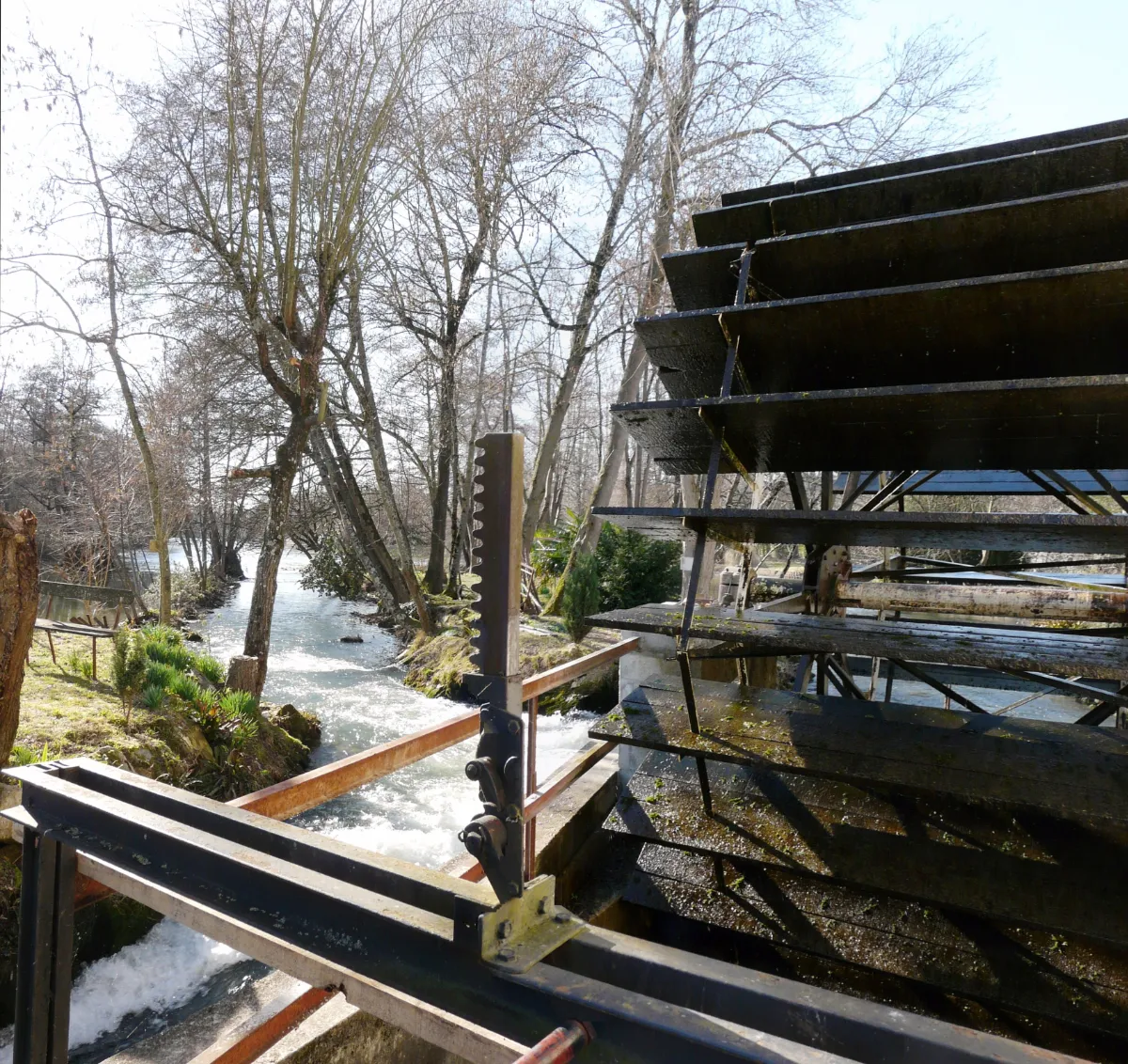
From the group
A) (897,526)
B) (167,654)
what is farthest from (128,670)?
(897,526)

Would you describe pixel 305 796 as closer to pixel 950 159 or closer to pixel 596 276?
pixel 950 159

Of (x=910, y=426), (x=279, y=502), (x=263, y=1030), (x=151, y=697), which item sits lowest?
(x=151, y=697)

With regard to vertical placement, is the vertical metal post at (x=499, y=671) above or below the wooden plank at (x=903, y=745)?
above

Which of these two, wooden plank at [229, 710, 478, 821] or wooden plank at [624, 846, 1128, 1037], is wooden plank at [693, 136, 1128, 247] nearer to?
wooden plank at [624, 846, 1128, 1037]

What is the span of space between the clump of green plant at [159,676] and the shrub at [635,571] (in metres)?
7.01

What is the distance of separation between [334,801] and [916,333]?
6.21m

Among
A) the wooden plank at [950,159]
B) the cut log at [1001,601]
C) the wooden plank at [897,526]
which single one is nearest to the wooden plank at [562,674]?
the wooden plank at [897,526]

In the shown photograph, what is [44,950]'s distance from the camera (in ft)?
5.25

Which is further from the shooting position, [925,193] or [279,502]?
[279,502]

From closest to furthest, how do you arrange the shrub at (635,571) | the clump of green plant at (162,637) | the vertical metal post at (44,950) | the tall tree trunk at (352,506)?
1. the vertical metal post at (44,950)
2. the clump of green plant at (162,637)
3. the shrub at (635,571)
4. the tall tree trunk at (352,506)

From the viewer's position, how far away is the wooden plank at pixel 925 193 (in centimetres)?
327

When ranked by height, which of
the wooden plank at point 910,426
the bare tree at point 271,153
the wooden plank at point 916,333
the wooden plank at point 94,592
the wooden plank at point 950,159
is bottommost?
the wooden plank at point 94,592

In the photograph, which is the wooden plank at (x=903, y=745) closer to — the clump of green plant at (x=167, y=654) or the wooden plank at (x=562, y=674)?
the wooden plank at (x=562, y=674)

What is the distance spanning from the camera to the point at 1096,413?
2639mm
